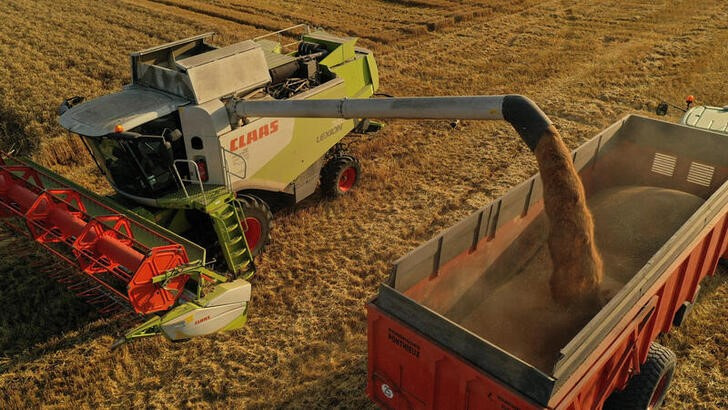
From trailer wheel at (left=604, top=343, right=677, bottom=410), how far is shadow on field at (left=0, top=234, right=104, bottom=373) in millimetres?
5126

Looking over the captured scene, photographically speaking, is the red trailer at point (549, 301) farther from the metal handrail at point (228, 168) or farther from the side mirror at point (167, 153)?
the side mirror at point (167, 153)

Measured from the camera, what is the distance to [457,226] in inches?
173

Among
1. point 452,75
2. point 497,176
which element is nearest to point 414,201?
point 497,176

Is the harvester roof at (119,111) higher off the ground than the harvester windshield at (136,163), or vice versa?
the harvester roof at (119,111)

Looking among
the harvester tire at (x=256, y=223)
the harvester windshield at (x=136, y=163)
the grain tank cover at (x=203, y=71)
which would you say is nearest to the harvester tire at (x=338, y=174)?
the harvester tire at (x=256, y=223)

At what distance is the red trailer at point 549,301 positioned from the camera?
326cm

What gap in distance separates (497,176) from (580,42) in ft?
27.5

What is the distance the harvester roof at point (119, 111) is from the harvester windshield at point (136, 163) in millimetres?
203

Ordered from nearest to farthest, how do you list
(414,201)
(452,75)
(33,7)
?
(414,201), (452,75), (33,7)

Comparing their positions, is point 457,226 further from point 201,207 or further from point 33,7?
point 33,7

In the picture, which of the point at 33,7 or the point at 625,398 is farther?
the point at 33,7

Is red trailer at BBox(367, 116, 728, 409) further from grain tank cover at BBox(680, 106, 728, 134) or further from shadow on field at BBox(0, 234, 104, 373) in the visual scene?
shadow on field at BBox(0, 234, 104, 373)

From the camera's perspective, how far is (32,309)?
5.86 metres

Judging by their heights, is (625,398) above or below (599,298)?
below
